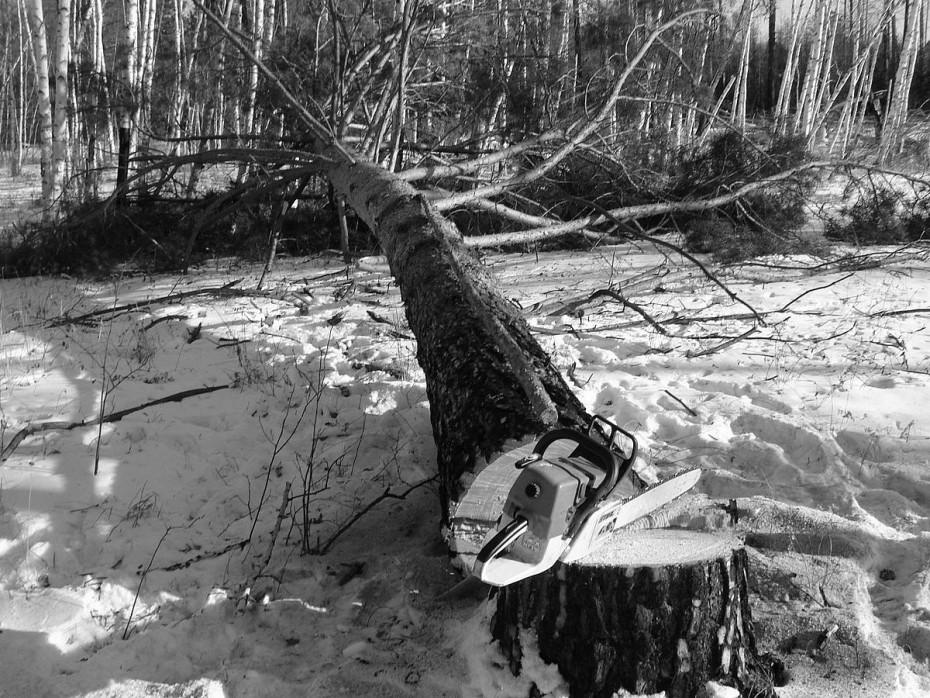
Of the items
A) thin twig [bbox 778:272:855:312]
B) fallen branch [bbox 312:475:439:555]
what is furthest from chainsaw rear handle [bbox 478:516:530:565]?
thin twig [bbox 778:272:855:312]

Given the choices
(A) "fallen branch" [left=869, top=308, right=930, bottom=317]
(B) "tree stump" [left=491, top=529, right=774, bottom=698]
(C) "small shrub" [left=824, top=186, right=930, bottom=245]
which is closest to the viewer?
(B) "tree stump" [left=491, top=529, right=774, bottom=698]

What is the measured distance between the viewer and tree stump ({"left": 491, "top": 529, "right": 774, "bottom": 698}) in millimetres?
1697

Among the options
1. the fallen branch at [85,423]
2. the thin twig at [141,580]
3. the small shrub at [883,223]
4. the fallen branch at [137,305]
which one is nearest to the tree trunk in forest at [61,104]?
the fallen branch at [137,305]

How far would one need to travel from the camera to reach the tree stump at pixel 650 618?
1697mm

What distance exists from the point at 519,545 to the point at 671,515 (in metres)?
0.83

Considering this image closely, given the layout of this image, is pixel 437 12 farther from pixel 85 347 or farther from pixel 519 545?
pixel 519 545

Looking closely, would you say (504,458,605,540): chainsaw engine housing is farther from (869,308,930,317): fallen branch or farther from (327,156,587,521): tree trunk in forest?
(869,308,930,317): fallen branch

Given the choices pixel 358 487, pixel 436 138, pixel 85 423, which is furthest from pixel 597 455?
pixel 436 138

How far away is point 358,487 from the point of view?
2.91 m

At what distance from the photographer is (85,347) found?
14.4 ft

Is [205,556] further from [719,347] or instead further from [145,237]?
[145,237]

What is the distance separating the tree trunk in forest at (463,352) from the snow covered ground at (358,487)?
0.47 meters

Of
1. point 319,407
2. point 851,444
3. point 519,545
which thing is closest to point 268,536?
point 319,407

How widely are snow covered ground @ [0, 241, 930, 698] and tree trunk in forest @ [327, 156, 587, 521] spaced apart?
1.53 feet
